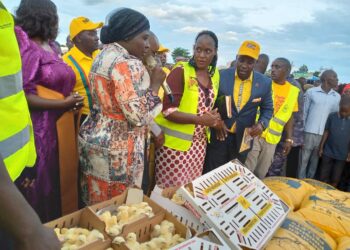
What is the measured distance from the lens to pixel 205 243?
1353 mm

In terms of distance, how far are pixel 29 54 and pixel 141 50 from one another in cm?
70

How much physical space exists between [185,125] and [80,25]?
138 cm

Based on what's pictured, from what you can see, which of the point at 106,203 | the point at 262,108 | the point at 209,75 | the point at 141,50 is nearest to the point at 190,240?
the point at 106,203

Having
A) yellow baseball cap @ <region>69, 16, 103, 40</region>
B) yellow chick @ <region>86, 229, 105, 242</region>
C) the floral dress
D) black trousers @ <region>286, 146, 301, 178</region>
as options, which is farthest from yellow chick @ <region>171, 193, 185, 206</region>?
black trousers @ <region>286, 146, 301, 178</region>

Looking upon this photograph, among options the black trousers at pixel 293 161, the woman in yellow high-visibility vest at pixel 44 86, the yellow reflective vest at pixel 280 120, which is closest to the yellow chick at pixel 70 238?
the woman in yellow high-visibility vest at pixel 44 86

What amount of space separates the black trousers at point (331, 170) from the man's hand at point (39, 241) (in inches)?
192

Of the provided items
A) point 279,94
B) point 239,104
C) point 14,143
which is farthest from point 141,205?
point 279,94

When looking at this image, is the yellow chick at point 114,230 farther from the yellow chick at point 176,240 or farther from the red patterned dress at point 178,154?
the red patterned dress at point 178,154

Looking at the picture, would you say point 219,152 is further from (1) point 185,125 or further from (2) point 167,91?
(2) point 167,91

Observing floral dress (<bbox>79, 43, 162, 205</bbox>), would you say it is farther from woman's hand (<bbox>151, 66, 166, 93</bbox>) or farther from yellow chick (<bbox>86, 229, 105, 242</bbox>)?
yellow chick (<bbox>86, 229, 105, 242</bbox>)

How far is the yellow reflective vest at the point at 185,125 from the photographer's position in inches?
104

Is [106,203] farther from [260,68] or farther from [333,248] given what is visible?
[260,68]

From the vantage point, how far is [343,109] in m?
4.77

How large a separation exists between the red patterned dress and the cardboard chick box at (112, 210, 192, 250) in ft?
3.62
